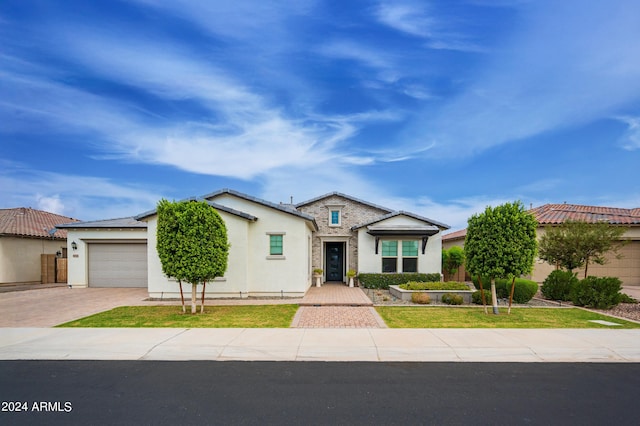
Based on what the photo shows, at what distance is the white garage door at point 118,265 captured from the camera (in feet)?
60.2

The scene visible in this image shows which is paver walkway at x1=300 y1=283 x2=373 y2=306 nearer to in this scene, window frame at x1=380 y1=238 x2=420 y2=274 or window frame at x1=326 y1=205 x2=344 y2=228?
window frame at x1=380 y1=238 x2=420 y2=274

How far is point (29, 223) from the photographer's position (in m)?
22.4

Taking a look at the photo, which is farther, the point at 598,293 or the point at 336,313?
the point at 598,293

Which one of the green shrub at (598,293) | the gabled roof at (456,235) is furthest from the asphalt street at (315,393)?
the gabled roof at (456,235)

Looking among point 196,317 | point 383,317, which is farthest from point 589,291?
point 196,317

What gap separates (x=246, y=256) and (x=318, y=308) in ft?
13.5

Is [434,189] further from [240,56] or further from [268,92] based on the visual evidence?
[240,56]

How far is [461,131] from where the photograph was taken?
16.9 meters

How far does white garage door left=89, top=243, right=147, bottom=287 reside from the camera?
1834 centimetres

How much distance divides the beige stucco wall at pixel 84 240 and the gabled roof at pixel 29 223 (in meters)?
3.53

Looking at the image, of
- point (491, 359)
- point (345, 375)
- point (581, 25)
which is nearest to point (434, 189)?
point (581, 25)

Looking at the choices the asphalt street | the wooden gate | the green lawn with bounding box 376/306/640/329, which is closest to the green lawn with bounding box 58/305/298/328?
the asphalt street

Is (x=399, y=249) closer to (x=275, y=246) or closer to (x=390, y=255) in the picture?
(x=390, y=255)

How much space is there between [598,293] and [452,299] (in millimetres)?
5229
